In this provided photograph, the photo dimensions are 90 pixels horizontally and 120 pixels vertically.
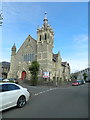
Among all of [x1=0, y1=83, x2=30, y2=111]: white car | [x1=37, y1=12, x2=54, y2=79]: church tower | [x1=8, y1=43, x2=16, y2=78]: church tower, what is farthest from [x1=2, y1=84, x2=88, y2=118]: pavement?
[x1=8, y1=43, x2=16, y2=78]: church tower

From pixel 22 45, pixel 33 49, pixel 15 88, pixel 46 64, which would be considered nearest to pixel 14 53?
pixel 22 45

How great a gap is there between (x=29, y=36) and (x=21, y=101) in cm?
4041

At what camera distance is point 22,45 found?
47.1 metres

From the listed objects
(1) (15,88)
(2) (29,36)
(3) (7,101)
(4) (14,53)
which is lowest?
(3) (7,101)

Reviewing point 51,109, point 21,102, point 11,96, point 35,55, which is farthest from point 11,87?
point 35,55

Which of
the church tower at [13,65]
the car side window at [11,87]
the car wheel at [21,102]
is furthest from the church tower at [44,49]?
the car side window at [11,87]

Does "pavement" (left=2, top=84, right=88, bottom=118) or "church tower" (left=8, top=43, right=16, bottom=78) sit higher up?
"church tower" (left=8, top=43, right=16, bottom=78)

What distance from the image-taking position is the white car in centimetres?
636

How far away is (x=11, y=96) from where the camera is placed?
22.5 feet

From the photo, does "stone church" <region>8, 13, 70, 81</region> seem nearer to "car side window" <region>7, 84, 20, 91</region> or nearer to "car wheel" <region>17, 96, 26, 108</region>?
"car wheel" <region>17, 96, 26, 108</region>

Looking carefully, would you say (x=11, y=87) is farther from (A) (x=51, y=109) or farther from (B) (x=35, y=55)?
(B) (x=35, y=55)

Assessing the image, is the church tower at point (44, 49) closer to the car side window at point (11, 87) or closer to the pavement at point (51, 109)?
the pavement at point (51, 109)

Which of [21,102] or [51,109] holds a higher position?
[21,102]

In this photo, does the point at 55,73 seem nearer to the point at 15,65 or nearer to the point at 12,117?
the point at 15,65
